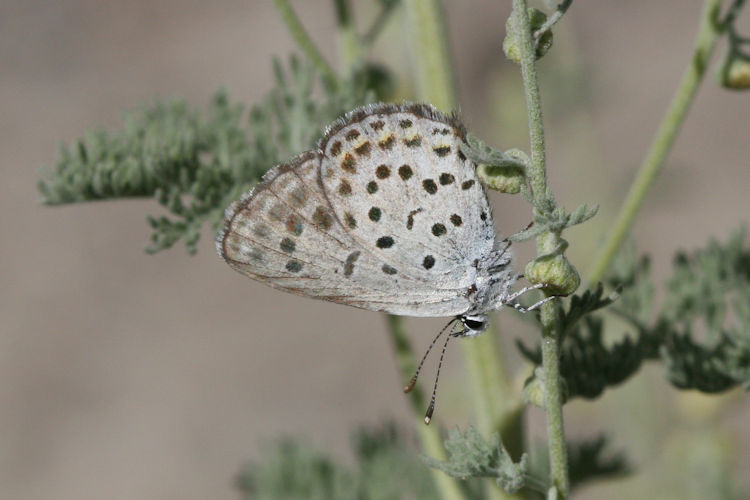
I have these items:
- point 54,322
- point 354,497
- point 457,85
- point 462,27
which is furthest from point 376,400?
point 457,85

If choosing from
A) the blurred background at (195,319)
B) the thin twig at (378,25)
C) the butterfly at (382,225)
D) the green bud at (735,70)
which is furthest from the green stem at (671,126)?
the blurred background at (195,319)

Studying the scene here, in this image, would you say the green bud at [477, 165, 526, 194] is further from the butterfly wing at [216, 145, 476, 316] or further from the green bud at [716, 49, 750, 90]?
the green bud at [716, 49, 750, 90]

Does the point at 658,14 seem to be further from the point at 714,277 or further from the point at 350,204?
the point at 350,204

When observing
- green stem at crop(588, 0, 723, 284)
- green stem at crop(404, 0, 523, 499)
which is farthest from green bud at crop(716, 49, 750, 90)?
green stem at crop(404, 0, 523, 499)

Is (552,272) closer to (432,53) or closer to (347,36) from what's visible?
(432,53)

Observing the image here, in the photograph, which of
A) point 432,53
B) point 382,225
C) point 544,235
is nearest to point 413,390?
point 382,225

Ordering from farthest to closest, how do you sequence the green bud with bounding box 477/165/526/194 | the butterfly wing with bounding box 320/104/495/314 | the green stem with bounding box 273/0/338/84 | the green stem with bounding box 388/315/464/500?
the green stem with bounding box 388/315/464/500 → the green stem with bounding box 273/0/338/84 → the butterfly wing with bounding box 320/104/495/314 → the green bud with bounding box 477/165/526/194

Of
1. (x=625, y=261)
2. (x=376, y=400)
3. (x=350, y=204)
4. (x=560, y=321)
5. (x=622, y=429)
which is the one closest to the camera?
(x=560, y=321)
